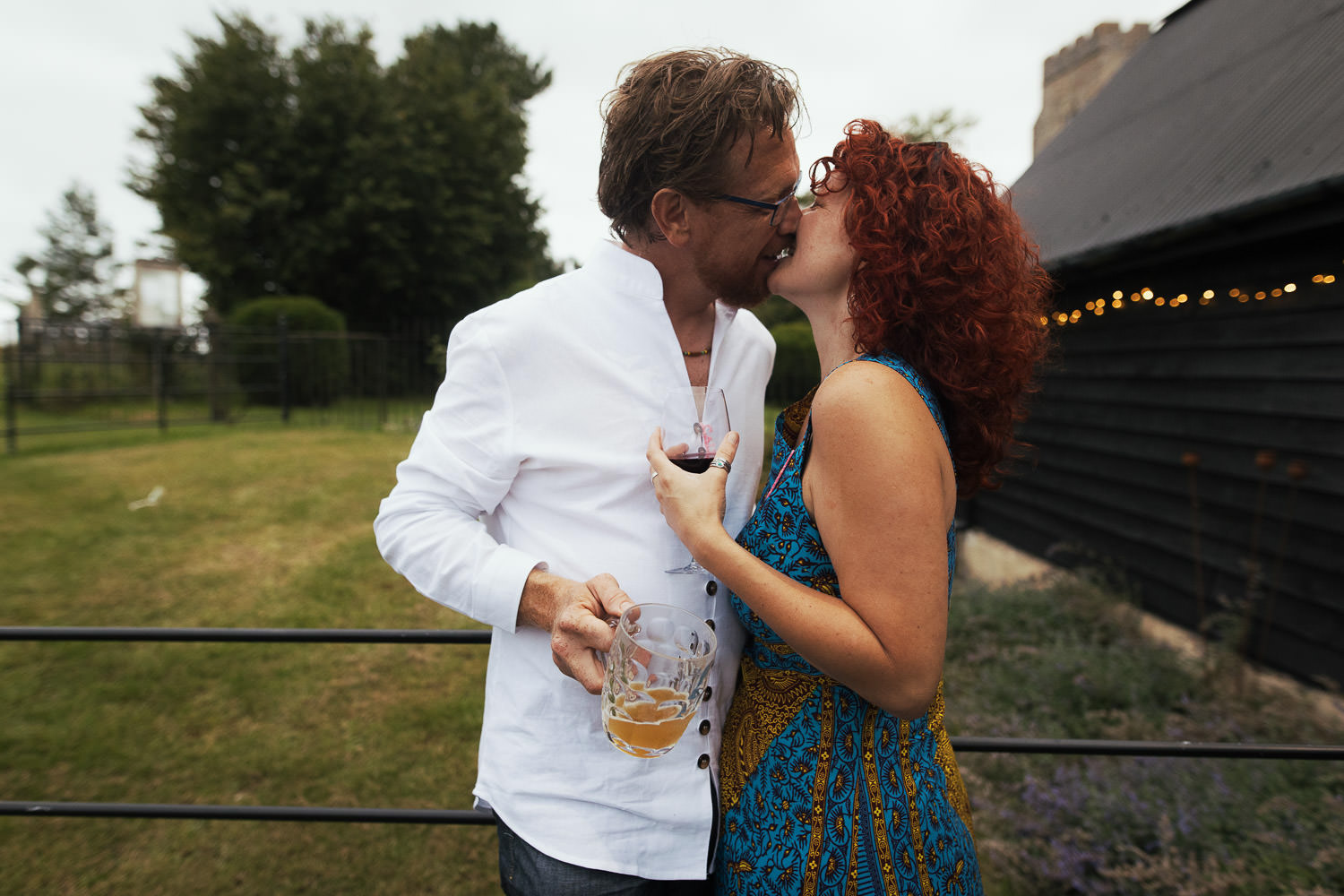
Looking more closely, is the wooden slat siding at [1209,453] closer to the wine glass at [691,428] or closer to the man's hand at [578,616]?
the wine glass at [691,428]

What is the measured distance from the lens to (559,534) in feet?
4.61

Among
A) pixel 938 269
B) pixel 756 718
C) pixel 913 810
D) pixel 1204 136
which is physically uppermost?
pixel 1204 136

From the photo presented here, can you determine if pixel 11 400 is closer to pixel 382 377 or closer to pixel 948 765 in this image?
pixel 382 377

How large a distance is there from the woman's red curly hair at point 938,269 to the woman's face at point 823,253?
32 millimetres

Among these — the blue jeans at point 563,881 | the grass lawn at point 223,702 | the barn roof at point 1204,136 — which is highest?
the barn roof at point 1204,136

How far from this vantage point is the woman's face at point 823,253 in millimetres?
1364

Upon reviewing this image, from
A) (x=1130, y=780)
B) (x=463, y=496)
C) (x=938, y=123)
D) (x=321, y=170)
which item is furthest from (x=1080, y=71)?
(x=938, y=123)

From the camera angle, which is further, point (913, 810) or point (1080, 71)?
point (1080, 71)

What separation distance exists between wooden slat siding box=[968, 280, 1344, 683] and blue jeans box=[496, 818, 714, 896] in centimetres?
235

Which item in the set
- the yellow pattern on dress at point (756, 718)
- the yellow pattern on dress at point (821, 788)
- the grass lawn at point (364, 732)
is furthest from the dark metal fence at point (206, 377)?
the yellow pattern on dress at point (821, 788)

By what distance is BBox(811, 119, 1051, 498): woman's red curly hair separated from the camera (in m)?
1.27

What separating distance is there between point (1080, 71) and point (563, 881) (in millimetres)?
10246

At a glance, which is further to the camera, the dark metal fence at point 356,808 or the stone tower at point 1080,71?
the stone tower at point 1080,71

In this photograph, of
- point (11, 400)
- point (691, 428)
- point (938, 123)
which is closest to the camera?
point (691, 428)
